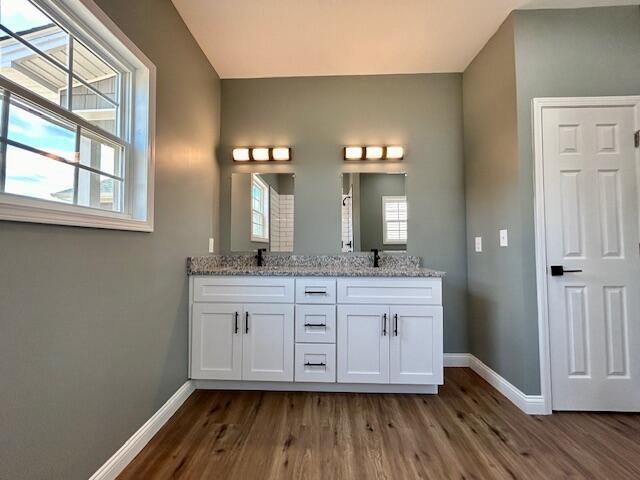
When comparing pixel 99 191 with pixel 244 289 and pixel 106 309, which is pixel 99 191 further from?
pixel 244 289

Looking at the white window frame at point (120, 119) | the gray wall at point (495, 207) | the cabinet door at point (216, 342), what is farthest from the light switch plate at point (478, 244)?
the white window frame at point (120, 119)

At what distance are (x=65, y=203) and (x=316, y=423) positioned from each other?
1.73 metres

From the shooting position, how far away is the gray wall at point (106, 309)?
3.27ft

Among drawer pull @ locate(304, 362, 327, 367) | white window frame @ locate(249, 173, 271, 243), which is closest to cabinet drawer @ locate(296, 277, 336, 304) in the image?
drawer pull @ locate(304, 362, 327, 367)

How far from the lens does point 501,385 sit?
7.09ft

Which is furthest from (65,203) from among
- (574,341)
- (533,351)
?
(574,341)

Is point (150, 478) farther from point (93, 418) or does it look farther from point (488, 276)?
point (488, 276)

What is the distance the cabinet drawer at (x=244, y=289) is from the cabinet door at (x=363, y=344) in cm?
46

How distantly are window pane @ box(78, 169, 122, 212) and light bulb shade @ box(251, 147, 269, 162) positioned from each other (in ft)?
4.42

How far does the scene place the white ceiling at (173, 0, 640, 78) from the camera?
1.98 metres

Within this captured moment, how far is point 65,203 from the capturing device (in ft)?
4.04

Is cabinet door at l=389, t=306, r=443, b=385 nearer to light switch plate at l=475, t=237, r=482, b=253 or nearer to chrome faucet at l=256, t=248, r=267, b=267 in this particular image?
light switch plate at l=475, t=237, r=482, b=253

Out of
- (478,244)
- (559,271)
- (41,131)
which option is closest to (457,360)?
(478,244)

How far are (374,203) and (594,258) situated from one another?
1.58 meters
